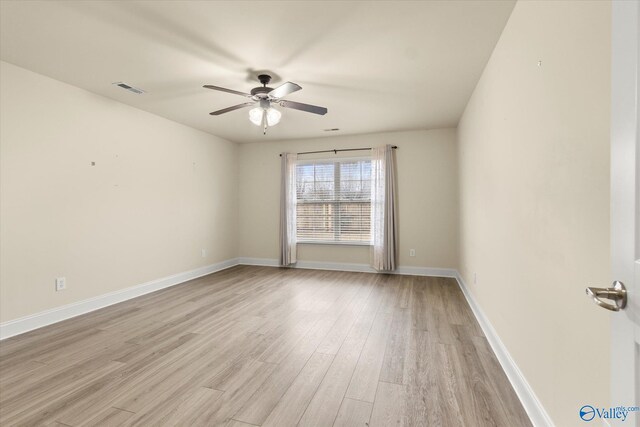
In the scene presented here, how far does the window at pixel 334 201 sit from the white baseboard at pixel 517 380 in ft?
9.19

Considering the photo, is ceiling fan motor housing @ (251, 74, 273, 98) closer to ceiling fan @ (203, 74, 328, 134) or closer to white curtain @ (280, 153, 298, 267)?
ceiling fan @ (203, 74, 328, 134)

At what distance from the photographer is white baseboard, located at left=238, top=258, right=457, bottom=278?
486 cm

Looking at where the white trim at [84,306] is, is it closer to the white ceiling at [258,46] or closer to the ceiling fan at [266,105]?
the white ceiling at [258,46]

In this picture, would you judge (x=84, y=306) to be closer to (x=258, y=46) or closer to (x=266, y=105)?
(x=266, y=105)

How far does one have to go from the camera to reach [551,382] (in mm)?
1353

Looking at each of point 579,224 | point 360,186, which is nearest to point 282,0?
point 579,224

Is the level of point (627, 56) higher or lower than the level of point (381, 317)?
higher

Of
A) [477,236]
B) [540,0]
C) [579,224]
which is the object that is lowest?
[477,236]

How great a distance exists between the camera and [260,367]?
207 centimetres

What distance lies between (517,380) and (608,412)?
1223mm

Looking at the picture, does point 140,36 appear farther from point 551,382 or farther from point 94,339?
point 551,382

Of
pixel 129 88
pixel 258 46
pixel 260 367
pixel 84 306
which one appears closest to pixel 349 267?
pixel 260 367

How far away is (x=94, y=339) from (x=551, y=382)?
3.29 meters

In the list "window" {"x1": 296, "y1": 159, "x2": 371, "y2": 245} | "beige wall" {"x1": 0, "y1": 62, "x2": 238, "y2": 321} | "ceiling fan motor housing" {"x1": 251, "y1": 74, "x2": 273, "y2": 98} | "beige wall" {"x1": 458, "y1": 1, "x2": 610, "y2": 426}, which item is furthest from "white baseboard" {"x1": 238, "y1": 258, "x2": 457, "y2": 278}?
"ceiling fan motor housing" {"x1": 251, "y1": 74, "x2": 273, "y2": 98}
